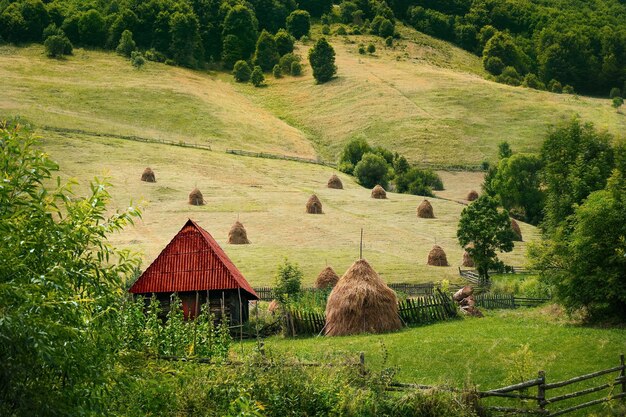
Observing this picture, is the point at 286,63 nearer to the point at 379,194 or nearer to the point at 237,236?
the point at 379,194

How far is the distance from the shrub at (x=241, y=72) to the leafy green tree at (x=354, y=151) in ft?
145

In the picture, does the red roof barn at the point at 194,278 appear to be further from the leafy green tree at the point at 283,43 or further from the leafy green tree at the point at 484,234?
the leafy green tree at the point at 283,43

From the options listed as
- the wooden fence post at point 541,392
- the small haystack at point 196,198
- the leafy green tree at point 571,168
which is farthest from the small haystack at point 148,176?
the wooden fence post at point 541,392

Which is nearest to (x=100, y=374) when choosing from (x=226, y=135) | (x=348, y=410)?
(x=348, y=410)

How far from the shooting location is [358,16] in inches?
6757

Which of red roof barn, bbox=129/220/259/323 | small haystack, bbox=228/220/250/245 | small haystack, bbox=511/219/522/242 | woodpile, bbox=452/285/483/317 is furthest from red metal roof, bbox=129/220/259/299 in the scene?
small haystack, bbox=511/219/522/242

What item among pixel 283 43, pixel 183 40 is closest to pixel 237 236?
pixel 183 40

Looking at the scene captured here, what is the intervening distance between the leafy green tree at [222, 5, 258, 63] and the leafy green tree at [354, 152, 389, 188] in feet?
214

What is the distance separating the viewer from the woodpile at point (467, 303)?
35719 mm

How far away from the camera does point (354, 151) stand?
322 ft

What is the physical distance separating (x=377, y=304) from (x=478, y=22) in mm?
153336

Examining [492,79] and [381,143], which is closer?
[381,143]

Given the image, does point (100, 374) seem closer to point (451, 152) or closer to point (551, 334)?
point (551, 334)

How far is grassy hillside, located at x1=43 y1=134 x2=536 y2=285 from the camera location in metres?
52.0
